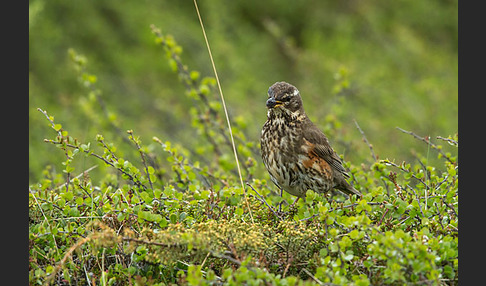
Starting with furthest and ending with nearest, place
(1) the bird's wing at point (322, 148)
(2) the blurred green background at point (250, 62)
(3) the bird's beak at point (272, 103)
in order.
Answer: (2) the blurred green background at point (250, 62)
(1) the bird's wing at point (322, 148)
(3) the bird's beak at point (272, 103)

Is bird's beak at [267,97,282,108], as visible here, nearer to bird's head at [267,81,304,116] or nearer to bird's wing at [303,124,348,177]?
bird's head at [267,81,304,116]

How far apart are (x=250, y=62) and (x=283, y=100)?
23.0 feet

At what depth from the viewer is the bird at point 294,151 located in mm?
5324

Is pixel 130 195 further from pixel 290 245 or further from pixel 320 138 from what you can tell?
pixel 320 138

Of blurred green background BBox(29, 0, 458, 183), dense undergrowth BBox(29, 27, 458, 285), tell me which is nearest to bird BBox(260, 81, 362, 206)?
dense undergrowth BBox(29, 27, 458, 285)

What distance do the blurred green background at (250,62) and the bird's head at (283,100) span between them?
3.53m

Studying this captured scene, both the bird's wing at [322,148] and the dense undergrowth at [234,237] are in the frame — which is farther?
the bird's wing at [322,148]

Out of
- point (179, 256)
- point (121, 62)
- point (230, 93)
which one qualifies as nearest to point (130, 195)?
point (179, 256)

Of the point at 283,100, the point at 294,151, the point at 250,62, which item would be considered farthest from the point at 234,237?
the point at 250,62

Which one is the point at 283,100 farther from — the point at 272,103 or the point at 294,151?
the point at 294,151

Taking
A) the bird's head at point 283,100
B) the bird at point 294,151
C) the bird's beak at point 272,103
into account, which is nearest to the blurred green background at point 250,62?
the bird at point 294,151

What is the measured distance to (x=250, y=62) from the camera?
40.3 ft

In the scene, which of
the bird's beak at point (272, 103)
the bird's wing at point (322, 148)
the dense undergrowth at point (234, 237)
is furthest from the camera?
the bird's wing at point (322, 148)

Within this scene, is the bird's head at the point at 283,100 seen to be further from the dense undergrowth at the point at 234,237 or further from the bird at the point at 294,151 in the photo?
the dense undergrowth at the point at 234,237
